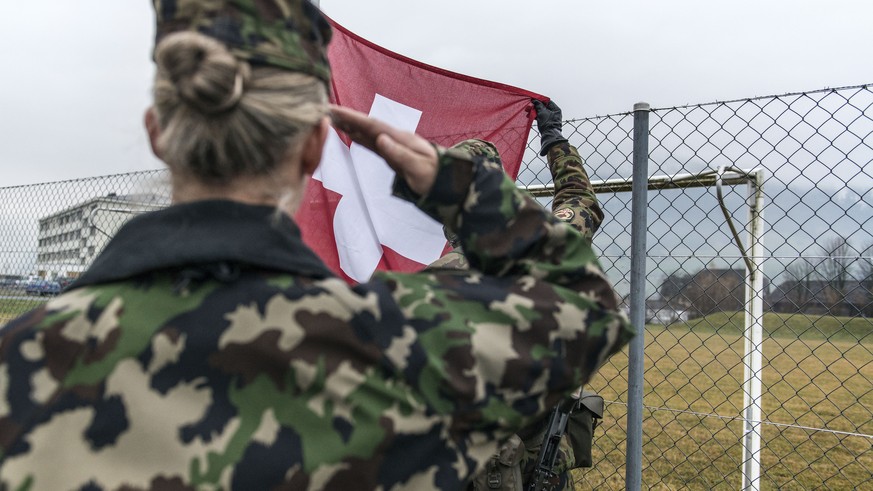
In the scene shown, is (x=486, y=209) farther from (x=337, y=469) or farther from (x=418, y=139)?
(x=337, y=469)

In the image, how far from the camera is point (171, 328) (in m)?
0.82

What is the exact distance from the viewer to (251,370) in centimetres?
84

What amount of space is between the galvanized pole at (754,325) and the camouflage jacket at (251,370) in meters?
2.26

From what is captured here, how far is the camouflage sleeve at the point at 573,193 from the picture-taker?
205 centimetres

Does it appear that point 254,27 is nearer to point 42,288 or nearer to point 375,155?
point 375,155

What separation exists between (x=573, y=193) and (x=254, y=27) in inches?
57.7

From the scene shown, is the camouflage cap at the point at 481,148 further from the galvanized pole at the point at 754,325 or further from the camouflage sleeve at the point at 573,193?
the galvanized pole at the point at 754,325

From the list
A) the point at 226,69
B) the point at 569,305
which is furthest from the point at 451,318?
the point at 226,69

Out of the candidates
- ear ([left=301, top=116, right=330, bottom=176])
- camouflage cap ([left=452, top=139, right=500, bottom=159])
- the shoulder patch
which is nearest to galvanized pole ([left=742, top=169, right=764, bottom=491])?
the shoulder patch

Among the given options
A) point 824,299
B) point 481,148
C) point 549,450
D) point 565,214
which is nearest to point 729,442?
point 824,299

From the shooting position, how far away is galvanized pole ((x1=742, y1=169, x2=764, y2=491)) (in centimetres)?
282

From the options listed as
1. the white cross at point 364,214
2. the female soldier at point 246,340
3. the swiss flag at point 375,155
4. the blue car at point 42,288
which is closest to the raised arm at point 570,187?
the swiss flag at point 375,155

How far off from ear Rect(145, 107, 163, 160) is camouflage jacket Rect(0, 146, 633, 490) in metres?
0.10

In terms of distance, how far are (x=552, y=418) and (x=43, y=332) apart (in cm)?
173
